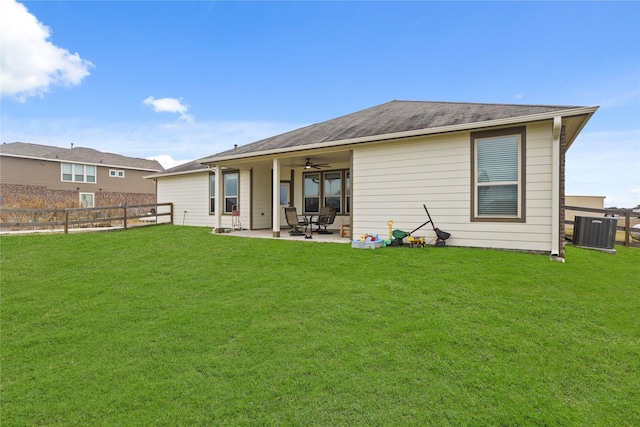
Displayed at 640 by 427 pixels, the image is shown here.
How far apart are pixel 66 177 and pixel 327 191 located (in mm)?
22896

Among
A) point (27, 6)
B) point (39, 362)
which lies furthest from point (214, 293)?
point (27, 6)

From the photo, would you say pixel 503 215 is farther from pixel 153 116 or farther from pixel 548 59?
pixel 153 116

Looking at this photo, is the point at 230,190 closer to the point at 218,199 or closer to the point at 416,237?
the point at 218,199

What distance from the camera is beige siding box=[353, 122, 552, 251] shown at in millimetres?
6250

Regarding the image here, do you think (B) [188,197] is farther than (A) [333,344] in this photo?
Yes

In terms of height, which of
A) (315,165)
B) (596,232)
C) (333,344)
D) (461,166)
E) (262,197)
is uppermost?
(315,165)

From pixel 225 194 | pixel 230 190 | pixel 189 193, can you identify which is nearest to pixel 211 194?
pixel 225 194

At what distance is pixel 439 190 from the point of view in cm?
727

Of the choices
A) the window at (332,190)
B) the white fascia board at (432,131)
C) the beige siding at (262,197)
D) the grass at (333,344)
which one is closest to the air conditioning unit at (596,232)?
the grass at (333,344)

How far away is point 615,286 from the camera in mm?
5074

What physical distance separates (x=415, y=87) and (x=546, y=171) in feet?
32.8

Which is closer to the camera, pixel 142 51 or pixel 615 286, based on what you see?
pixel 615 286

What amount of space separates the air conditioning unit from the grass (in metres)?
1.87

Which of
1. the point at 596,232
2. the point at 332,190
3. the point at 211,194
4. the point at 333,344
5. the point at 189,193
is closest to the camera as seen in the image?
the point at 333,344
